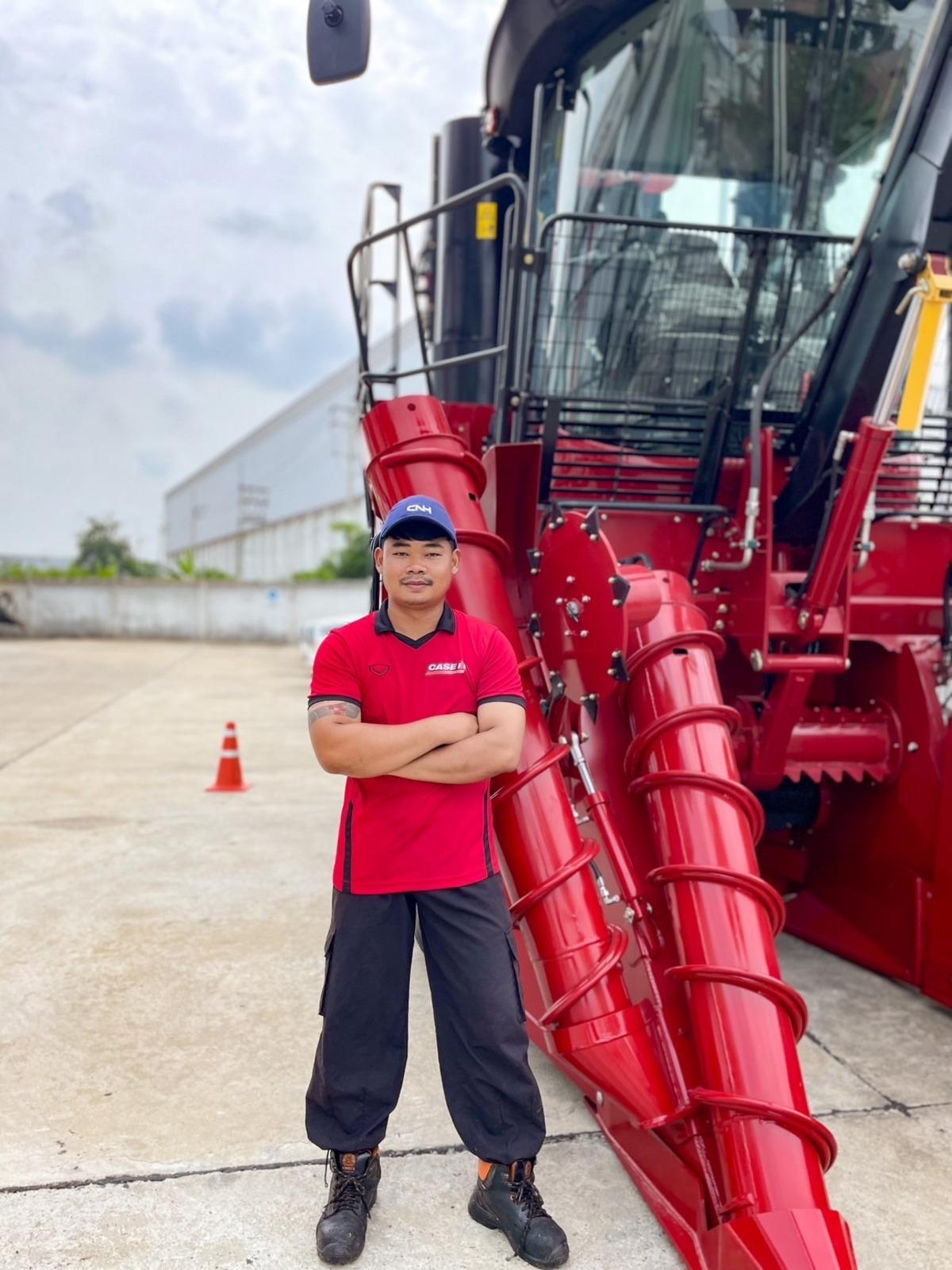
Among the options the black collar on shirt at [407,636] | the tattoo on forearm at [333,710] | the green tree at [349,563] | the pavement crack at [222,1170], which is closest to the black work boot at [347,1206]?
the pavement crack at [222,1170]

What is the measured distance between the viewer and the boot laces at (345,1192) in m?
2.34

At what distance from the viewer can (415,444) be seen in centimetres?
300

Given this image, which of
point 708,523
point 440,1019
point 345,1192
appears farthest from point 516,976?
point 708,523

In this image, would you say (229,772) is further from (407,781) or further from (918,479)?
(407,781)

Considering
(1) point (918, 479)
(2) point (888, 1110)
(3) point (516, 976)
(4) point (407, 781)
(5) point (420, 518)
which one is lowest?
(2) point (888, 1110)

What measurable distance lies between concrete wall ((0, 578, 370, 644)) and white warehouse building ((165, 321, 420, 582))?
157 inches

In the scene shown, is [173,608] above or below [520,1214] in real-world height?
above

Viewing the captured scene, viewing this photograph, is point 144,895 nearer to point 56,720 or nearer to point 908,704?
point 908,704

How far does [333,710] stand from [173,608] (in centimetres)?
2375

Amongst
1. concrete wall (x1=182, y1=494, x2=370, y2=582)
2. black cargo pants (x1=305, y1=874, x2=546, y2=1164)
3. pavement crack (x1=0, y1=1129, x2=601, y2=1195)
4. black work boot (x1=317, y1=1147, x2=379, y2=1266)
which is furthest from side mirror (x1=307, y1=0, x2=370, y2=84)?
concrete wall (x1=182, y1=494, x2=370, y2=582)

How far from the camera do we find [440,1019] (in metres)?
2.38

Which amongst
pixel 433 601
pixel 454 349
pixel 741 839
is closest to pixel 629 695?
pixel 741 839

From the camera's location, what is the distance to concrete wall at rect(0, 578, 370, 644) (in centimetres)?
2467

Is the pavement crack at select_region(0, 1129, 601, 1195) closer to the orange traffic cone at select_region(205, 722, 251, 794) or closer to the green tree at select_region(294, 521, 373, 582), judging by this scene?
the orange traffic cone at select_region(205, 722, 251, 794)
